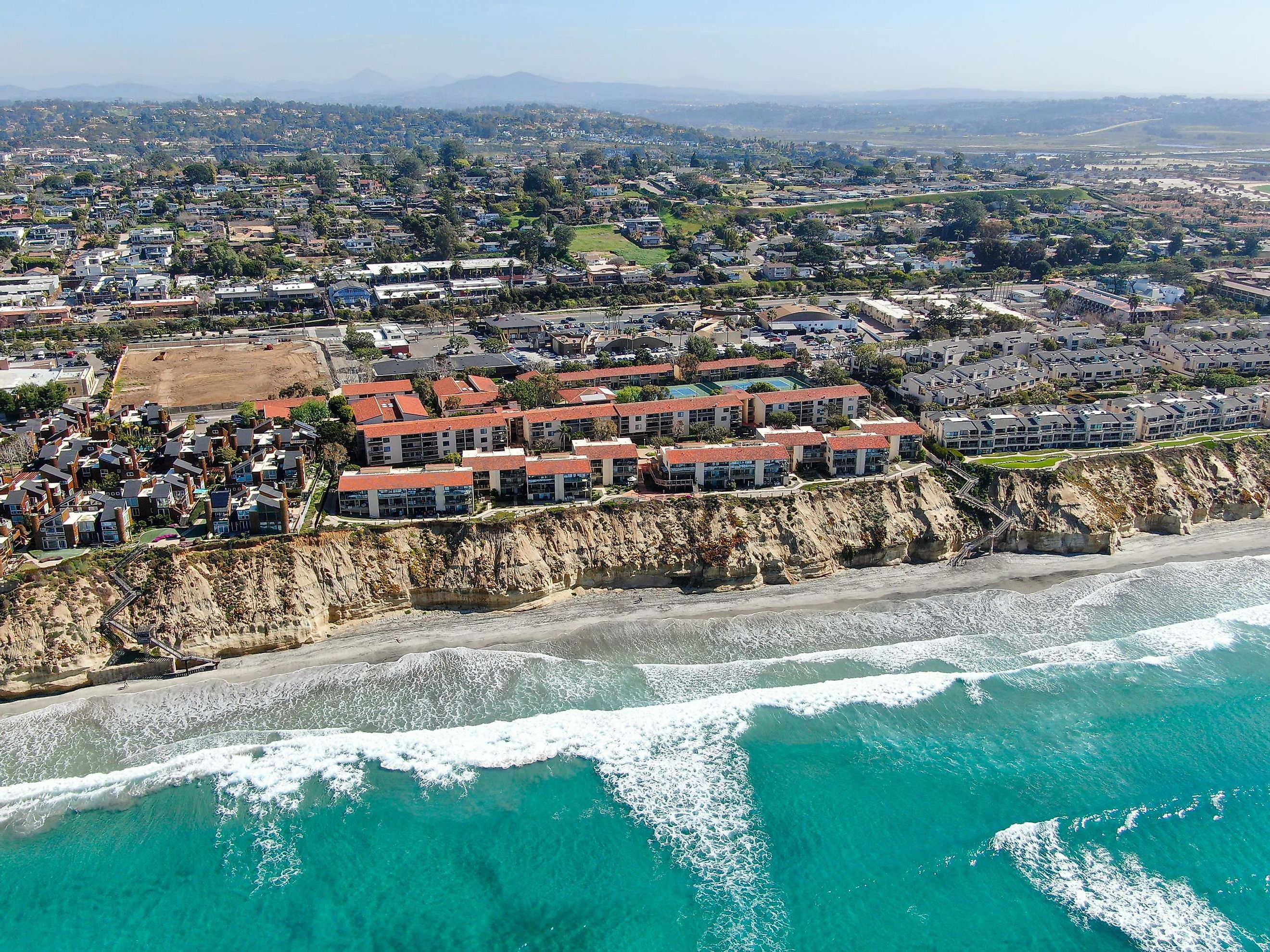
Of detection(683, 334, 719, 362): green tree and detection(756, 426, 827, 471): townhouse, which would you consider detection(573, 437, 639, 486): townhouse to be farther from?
detection(683, 334, 719, 362): green tree

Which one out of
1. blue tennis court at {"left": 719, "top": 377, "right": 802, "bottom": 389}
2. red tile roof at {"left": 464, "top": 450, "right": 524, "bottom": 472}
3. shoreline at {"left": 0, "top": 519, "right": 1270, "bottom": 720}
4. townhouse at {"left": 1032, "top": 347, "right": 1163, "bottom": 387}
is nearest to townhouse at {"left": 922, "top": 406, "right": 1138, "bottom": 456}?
shoreline at {"left": 0, "top": 519, "right": 1270, "bottom": 720}

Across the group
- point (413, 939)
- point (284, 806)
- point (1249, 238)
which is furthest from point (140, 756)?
point (1249, 238)

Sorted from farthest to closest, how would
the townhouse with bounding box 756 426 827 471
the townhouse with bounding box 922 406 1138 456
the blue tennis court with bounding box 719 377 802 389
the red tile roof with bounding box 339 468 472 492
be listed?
the blue tennis court with bounding box 719 377 802 389, the townhouse with bounding box 922 406 1138 456, the townhouse with bounding box 756 426 827 471, the red tile roof with bounding box 339 468 472 492

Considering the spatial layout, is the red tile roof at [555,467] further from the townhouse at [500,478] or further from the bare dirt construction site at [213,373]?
the bare dirt construction site at [213,373]

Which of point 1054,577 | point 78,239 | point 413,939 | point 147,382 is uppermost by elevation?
point 78,239

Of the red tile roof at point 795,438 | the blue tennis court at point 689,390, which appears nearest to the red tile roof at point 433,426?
the red tile roof at point 795,438

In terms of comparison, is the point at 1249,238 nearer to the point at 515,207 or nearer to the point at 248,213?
the point at 515,207
